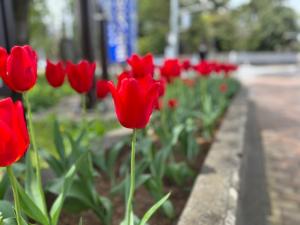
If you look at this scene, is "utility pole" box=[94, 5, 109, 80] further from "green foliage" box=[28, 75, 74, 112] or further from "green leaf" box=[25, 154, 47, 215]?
"green leaf" box=[25, 154, 47, 215]

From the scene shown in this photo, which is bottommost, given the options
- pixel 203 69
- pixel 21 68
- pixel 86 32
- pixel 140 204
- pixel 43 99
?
pixel 43 99

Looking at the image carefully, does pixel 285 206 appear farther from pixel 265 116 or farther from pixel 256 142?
pixel 265 116

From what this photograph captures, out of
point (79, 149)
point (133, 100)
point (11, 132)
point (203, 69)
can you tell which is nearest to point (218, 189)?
point (79, 149)

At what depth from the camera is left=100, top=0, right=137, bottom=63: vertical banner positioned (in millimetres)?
7275

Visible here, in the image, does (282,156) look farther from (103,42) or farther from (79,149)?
(103,42)

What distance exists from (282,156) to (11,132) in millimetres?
4231

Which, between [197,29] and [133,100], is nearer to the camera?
[133,100]

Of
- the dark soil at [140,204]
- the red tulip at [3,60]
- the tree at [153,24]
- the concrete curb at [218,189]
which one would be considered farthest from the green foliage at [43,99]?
the tree at [153,24]

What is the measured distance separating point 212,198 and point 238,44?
4148 cm

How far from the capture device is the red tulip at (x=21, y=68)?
1.10 metres

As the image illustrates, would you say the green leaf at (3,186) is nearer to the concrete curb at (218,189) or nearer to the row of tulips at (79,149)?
the row of tulips at (79,149)

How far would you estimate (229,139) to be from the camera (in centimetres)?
331

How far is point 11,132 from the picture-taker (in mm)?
829

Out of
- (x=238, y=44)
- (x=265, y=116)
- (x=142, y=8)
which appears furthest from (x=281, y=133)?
(x=238, y=44)
